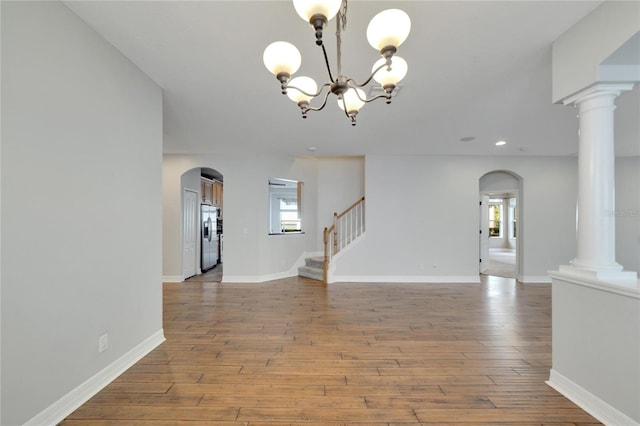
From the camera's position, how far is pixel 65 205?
183cm

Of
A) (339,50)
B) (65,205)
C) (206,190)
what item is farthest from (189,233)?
(339,50)

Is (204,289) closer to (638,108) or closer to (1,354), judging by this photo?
(1,354)

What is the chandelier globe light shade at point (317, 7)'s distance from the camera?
119 cm

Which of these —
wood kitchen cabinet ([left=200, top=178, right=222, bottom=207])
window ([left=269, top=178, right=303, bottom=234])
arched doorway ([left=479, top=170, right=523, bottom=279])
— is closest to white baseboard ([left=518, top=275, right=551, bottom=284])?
arched doorway ([left=479, top=170, right=523, bottom=279])

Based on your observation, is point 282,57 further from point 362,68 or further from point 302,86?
point 362,68

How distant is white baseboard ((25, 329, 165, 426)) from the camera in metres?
1.71

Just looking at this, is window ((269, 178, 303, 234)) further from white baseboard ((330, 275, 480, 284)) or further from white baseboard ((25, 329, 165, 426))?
white baseboard ((25, 329, 165, 426))

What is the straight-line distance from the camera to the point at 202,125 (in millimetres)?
4047

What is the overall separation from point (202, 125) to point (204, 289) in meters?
3.09

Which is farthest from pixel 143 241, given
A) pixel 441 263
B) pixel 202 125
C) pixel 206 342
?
pixel 441 263

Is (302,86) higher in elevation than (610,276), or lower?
higher

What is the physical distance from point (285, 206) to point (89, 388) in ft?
16.6

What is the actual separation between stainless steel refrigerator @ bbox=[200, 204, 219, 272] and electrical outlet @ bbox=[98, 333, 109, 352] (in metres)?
4.78

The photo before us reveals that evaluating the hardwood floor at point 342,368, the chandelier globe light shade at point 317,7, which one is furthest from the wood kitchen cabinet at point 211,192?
the chandelier globe light shade at point 317,7
